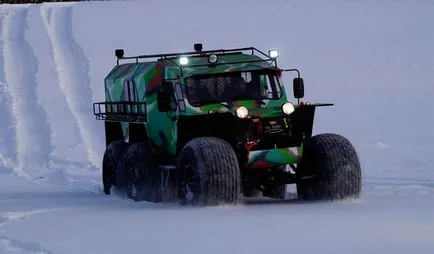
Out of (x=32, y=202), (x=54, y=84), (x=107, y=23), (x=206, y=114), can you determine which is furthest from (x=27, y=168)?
(x=107, y=23)

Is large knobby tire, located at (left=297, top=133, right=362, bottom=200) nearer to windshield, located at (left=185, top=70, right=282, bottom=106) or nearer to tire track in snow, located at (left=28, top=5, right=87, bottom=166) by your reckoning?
windshield, located at (left=185, top=70, right=282, bottom=106)

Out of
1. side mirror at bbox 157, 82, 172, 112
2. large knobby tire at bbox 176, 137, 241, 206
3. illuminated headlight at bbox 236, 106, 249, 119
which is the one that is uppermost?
side mirror at bbox 157, 82, 172, 112

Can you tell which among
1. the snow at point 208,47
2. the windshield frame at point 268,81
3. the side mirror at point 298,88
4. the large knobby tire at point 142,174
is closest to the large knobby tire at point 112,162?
the snow at point 208,47

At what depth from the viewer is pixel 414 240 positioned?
10352 mm

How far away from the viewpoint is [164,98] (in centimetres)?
1561

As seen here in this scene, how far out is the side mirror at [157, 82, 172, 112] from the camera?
15609 mm

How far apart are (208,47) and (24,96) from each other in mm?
7469

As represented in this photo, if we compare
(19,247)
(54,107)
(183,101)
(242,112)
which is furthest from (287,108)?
(54,107)

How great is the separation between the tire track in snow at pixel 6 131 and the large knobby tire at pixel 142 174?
18.1ft

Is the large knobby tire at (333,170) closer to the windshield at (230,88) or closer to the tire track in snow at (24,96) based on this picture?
the windshield at (230,88)

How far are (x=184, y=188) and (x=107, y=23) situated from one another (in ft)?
93.3

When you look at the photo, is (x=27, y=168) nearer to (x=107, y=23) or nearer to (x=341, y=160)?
(x=341, y=160)

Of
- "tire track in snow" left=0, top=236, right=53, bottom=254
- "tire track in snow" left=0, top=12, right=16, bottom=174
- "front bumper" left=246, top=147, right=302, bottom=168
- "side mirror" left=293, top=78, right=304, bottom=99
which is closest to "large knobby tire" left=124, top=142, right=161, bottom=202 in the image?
"front bumper" left=246, top=147, right=302, bottom=168

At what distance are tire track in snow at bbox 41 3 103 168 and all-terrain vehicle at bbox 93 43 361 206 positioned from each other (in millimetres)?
6211
